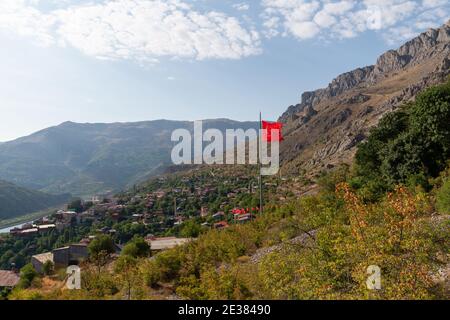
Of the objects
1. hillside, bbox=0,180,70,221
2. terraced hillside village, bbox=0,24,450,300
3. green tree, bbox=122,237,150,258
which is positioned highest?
terraced hillside village, bbox=0,24,450,300

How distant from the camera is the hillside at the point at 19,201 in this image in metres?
133

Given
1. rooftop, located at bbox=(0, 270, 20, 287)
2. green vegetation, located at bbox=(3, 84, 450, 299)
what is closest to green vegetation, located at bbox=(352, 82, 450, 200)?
green vegetation, located at bbox=(3, 84, 450, 299)

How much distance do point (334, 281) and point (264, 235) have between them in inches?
345

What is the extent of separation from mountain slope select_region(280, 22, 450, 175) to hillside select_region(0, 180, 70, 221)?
111137 mm

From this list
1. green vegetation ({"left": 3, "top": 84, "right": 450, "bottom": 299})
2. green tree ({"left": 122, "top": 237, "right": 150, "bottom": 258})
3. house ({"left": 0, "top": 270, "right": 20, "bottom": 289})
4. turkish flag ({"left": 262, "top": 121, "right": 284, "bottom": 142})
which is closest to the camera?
green vegetation ({"left": 3, "top": 84, "right": 450, "bottom": 299})

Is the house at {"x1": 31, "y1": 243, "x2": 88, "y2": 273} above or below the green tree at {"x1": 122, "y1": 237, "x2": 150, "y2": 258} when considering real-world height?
below

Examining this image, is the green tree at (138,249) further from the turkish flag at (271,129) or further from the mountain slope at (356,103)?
the mountain slope at (356,103)

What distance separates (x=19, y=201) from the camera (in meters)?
140

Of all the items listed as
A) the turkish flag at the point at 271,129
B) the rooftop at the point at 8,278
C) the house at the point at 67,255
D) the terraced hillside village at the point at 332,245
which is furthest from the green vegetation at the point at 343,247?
the rooftop at the point at 8,278

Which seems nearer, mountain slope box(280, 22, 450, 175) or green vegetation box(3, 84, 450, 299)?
green vegetation box(3, 84, 450, 299)

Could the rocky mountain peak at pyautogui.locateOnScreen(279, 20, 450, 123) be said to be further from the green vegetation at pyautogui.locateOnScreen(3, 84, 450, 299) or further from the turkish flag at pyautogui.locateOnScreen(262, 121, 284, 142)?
the turkish flag at pyautogui.locateOnScreen(262, 121, 284, 142)

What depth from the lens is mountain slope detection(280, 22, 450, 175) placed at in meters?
74.0

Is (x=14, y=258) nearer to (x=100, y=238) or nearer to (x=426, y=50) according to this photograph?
(x=100, y=238)

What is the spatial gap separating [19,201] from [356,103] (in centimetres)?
14024
